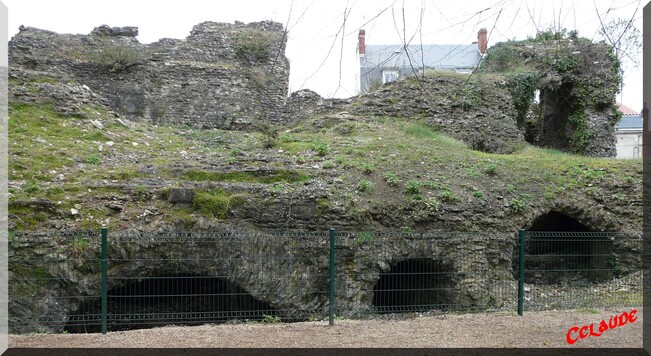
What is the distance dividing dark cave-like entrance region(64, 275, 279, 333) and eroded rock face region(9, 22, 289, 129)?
7.93m

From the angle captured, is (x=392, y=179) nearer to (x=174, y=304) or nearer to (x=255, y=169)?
(x=255, y=169)

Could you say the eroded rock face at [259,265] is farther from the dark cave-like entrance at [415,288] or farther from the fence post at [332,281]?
the fence post at [332,281]

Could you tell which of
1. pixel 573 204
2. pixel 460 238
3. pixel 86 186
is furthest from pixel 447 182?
pixel 86 186

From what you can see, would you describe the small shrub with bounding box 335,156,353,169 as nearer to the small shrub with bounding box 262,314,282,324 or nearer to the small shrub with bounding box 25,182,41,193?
the small shrub with bounding box 262,314,282,324

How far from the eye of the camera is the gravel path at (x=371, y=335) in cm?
695

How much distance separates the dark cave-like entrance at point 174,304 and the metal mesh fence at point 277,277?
20mm

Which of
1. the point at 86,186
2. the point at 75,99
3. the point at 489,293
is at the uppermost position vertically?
the point at 75,99

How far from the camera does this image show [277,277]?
9312 millimetres

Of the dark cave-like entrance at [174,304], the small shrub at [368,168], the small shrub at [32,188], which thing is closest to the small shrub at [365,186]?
the small shrub at [368,168]

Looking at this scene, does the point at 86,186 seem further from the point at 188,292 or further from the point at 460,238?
the point at 460,238

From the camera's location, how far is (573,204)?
12.1 metres

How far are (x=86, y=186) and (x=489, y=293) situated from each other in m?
7.61

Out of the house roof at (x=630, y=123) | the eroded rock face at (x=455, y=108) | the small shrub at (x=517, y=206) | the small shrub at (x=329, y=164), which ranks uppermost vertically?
the house roof at (x=630, y=123)

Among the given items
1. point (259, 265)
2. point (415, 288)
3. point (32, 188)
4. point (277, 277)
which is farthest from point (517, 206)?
point (32, 188)
